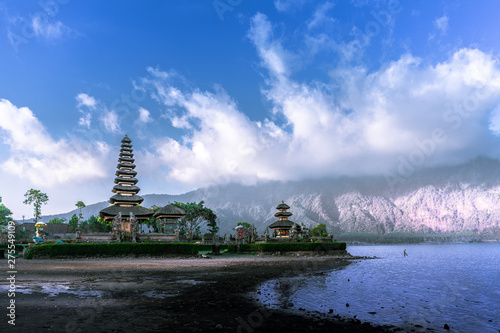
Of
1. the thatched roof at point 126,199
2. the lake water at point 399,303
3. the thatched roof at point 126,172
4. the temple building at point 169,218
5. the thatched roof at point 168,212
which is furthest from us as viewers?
the thatched roof at point 126,172

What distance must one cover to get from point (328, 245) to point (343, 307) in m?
46.6

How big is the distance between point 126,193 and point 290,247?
43.6m

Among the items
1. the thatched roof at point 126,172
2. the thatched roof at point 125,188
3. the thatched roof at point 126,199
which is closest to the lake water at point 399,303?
the thatched roof at point 126,199

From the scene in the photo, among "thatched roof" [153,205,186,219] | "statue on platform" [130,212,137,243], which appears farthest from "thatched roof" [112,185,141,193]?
"statue on platform" [130,212,137,243]

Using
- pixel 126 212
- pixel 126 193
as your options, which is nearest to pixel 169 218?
pixel 126 212

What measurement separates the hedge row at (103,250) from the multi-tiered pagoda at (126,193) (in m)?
26.1

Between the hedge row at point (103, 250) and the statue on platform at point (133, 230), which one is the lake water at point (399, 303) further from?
the statue on platform at point (133, 230)

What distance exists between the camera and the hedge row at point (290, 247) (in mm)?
55344

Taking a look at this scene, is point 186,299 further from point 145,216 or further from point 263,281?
point 145,216

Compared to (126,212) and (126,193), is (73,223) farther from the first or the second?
(126,212)

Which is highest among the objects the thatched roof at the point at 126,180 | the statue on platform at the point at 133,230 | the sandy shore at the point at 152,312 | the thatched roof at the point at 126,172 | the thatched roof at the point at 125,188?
the thatched roof at the point at 126,172

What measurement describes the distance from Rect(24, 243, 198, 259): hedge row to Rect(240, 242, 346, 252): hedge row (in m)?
13.4

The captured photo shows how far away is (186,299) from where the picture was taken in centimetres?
1404

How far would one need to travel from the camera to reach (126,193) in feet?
263
